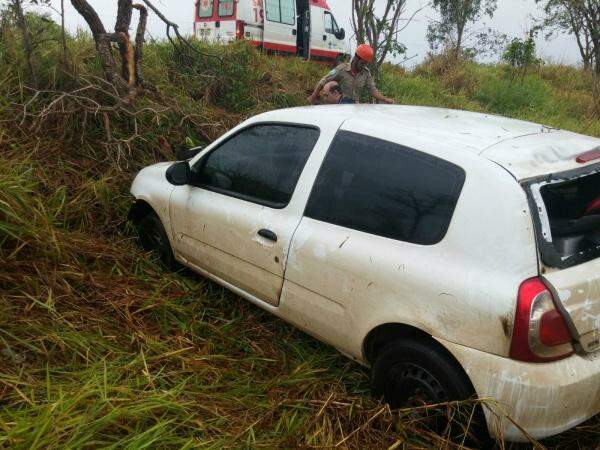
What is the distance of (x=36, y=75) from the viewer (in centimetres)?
550

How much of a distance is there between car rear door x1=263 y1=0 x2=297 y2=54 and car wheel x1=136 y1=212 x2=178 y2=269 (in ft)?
31.8

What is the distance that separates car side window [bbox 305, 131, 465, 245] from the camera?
2246mm

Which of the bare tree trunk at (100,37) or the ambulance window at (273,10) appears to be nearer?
Result: the bare tree trunk at (100,37)

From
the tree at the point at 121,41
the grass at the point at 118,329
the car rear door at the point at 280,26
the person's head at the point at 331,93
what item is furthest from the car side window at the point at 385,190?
the car rear door at the point at 280,26

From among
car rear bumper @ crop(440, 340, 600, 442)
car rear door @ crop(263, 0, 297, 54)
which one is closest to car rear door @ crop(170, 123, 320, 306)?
car rear bumper @ crop(440, 340, 600, 442)

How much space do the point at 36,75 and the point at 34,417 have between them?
175 inches

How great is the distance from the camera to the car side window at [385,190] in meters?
2.25

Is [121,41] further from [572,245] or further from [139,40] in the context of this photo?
[572,245]

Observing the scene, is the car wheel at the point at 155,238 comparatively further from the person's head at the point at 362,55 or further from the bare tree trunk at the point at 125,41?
the person's head at the point at 362,55

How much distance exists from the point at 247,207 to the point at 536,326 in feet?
5.55

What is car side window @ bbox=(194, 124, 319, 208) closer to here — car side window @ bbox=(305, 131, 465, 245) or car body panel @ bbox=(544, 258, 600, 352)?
car side window @ bbox=(305, 131, 465, 245)

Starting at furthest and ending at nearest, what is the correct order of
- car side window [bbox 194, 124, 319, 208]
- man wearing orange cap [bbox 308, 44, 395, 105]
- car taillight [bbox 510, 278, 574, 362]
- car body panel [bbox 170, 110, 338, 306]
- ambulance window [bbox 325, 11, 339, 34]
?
ambulance window [bbox 325, 11, 339, 34]
man wearing orange cap [bbox 308, 44, 395, 105]
car side window [bbox 194, 124, 319, 208]
car body panel [bbox 170, 110, 338, 306]
car taillight [bbox 510, 278, 574, 362]

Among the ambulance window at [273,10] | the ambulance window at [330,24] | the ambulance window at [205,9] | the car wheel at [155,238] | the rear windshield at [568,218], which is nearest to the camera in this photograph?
the rear windshield at [568,218]

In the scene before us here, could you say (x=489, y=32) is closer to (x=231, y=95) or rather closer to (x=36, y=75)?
(x=231, y=95)
